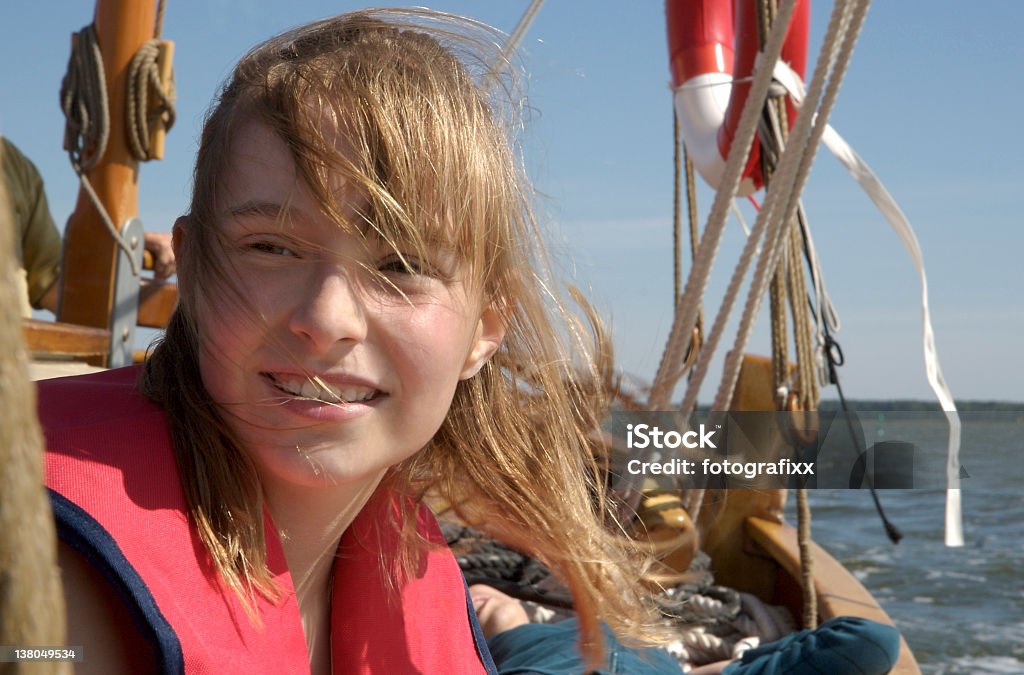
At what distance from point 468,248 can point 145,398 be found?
0.29m

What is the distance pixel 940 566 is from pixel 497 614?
703 centimetres

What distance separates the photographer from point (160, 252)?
2795 millimetres

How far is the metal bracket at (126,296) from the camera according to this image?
2545 mm

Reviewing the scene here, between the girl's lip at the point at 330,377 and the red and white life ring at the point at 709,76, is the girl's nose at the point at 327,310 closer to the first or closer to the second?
the girl's lip at the point at 330,377

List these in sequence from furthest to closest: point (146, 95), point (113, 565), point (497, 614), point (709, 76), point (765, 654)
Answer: point (146, 95) → point (709, 76) → point (497, 614) → point (765, 654) → point (113, 565)

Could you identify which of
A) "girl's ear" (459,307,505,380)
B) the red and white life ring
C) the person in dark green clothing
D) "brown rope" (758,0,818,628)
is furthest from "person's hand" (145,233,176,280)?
"girl's ear" (459,307,505,380)

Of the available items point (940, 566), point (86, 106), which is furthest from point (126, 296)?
point (940, 566)

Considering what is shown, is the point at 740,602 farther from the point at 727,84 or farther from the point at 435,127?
the point at 435,127

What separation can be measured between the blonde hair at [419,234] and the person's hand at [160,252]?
1.86 metres

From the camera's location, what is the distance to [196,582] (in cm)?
76

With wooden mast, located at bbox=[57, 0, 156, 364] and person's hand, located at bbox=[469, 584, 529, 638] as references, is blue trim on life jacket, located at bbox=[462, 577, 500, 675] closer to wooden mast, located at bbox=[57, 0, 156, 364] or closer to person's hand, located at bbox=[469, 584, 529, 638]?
person's hand, located at bbox=[469, 584, 529, 638]

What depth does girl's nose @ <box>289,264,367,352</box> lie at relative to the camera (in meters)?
0.75

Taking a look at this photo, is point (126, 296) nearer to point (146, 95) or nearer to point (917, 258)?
point (146, 95)

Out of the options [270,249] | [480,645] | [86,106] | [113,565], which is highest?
[86,106]
